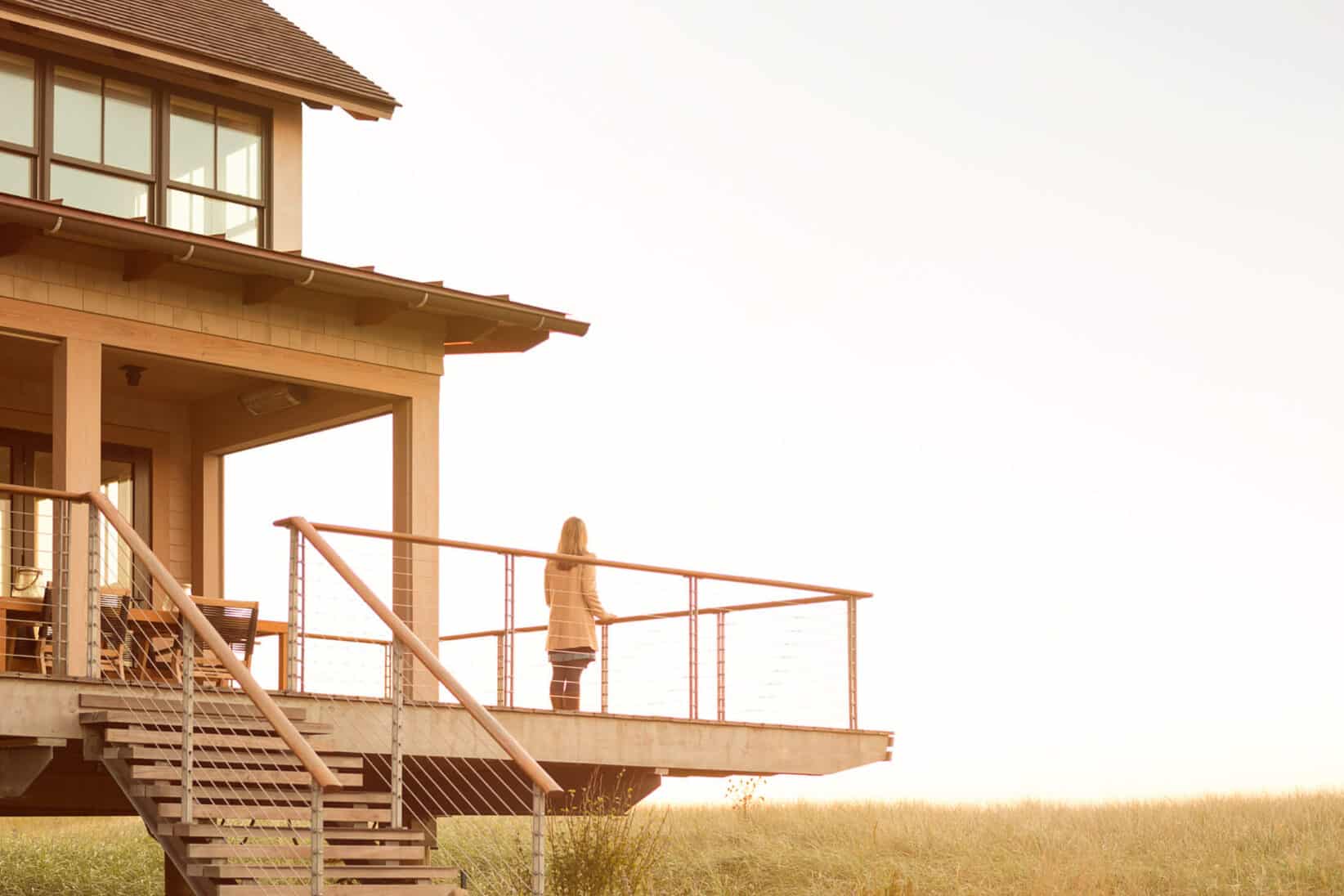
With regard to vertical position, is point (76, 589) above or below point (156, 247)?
below

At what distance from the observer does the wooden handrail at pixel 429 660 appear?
1126cm

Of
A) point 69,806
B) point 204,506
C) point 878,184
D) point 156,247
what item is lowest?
point 69,806

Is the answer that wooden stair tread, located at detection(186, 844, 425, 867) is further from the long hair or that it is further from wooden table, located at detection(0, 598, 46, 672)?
wooden table, located at detection(0, 598, 46, 672)

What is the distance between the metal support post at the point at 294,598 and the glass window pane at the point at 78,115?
4.76 meters

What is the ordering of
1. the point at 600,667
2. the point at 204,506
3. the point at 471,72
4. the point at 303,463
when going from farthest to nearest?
1. the point at 471,72
2. the point at 303,463
3. the point at 204,506
4. the point at 600,667

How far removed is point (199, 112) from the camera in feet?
55.2

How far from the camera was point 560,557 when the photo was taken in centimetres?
1495

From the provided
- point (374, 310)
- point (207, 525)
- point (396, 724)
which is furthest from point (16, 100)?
point (396, 724)

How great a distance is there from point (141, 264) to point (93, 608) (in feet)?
10.1

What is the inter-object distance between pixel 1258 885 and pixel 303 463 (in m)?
12.4

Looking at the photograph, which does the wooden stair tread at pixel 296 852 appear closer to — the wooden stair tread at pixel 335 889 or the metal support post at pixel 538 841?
the wooden stair tread at pixel 335 889

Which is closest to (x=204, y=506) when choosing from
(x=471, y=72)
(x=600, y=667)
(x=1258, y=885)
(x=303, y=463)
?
(x=303, y=463)

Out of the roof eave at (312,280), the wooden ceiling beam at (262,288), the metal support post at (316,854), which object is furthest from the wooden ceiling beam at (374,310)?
the metal support post at (316,854)

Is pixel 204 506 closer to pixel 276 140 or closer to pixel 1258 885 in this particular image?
pixel 276 140
